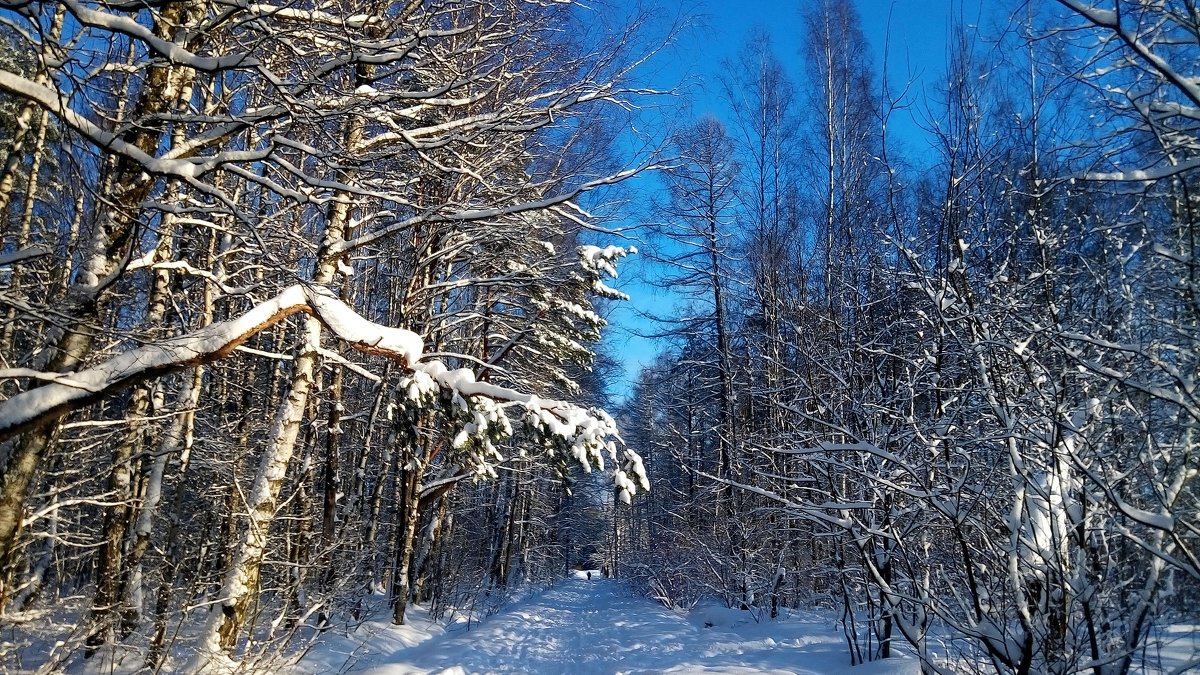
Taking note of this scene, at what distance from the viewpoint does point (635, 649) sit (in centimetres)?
991

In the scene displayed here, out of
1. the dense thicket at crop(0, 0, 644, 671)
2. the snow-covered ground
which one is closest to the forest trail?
the snow-covered ground

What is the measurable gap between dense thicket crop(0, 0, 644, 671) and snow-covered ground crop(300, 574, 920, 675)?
954 mm

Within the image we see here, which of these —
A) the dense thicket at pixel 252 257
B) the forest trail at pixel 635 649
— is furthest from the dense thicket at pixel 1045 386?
the forest trail at pixel 635 649

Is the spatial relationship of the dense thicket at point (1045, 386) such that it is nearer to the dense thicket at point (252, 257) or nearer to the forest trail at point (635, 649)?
the dense thicket at point (252, 257)

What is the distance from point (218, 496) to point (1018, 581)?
10903 millimetres

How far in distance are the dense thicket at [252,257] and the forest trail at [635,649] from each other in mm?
1658

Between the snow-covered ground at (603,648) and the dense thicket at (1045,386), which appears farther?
the snow-covered ground at (603,648)

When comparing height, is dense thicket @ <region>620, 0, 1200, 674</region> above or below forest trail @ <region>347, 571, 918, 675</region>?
above

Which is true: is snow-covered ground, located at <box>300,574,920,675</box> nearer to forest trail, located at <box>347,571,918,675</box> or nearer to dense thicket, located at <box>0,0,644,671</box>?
forest trail, located at <box>347,571,918,675</box>

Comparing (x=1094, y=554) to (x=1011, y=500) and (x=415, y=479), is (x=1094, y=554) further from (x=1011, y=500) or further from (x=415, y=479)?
(x=415, y=479)

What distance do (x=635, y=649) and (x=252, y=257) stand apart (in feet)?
27.4

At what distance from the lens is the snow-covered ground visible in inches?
293

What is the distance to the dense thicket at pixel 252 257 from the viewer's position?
10.5 ft

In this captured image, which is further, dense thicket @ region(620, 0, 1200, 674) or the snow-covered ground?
the snow-covered ground
